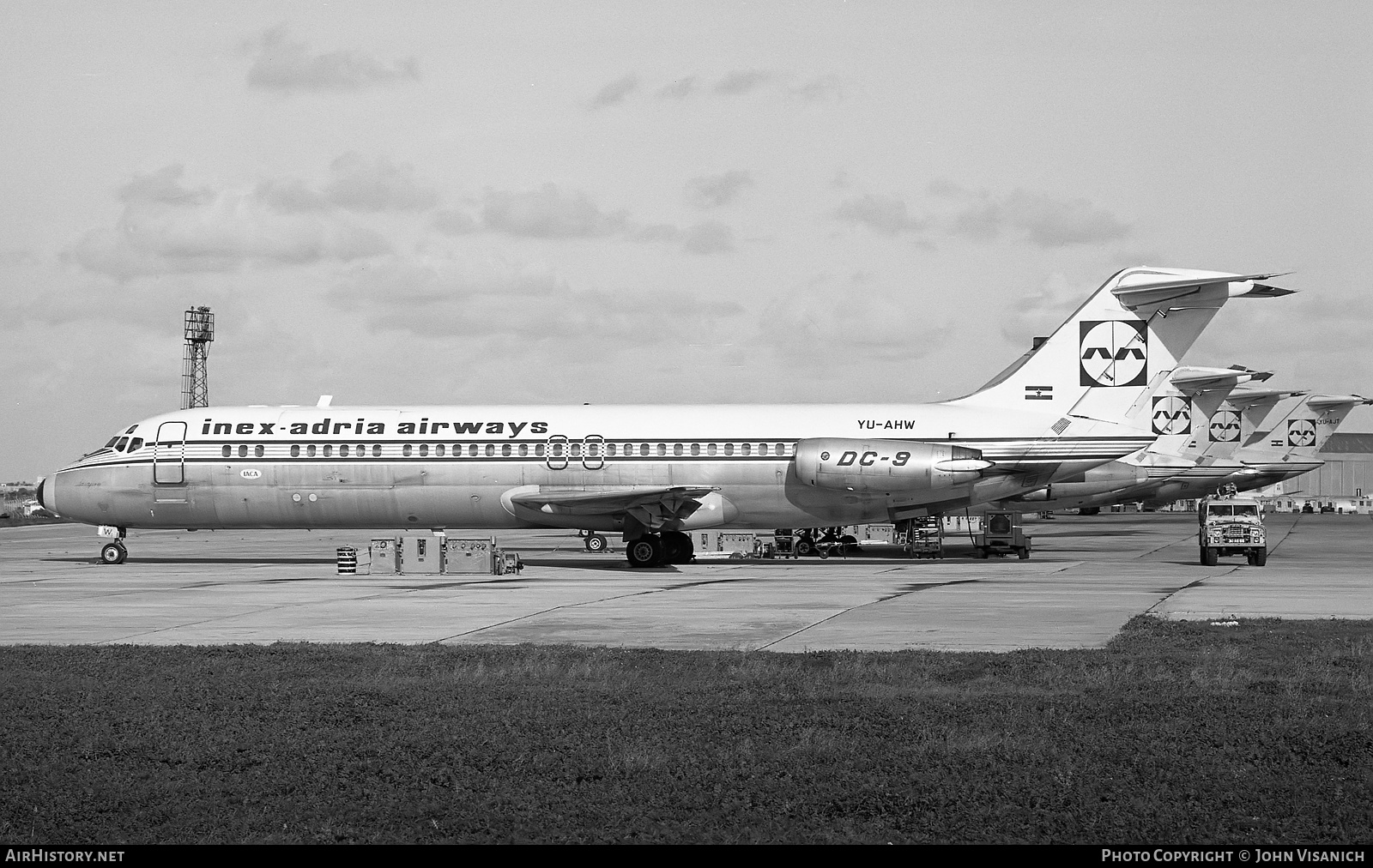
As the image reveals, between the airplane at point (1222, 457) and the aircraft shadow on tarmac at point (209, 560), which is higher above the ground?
the airplane at point (1222, 457)

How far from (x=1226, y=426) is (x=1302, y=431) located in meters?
8.69

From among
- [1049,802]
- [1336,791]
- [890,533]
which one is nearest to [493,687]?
[1049,802]

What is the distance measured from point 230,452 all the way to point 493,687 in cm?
2624

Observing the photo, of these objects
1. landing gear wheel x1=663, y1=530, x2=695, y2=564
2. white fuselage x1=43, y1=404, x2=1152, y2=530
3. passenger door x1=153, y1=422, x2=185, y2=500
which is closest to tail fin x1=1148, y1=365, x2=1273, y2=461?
white fuselage x1=43, y1=404, x2=1152, y2=530

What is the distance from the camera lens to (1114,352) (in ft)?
118

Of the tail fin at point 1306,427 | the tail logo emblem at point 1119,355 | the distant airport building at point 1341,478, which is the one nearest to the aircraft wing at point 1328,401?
the tail fin at point 1306,427

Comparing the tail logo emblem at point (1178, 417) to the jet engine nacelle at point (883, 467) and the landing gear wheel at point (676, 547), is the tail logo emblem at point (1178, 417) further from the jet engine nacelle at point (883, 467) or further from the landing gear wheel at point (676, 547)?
the landing gear wheel at point (676, 547)

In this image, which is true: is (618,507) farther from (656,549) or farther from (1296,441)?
(1296,441)

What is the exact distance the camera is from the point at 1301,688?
12492 millimetres

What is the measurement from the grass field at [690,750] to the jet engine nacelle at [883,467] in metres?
20.1

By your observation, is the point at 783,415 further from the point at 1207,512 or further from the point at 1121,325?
the point at 1207,512

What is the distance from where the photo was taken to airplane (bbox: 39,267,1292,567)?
A: 3497 cm

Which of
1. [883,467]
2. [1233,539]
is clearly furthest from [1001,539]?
[883,467]

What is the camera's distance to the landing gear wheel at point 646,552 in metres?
35.7
